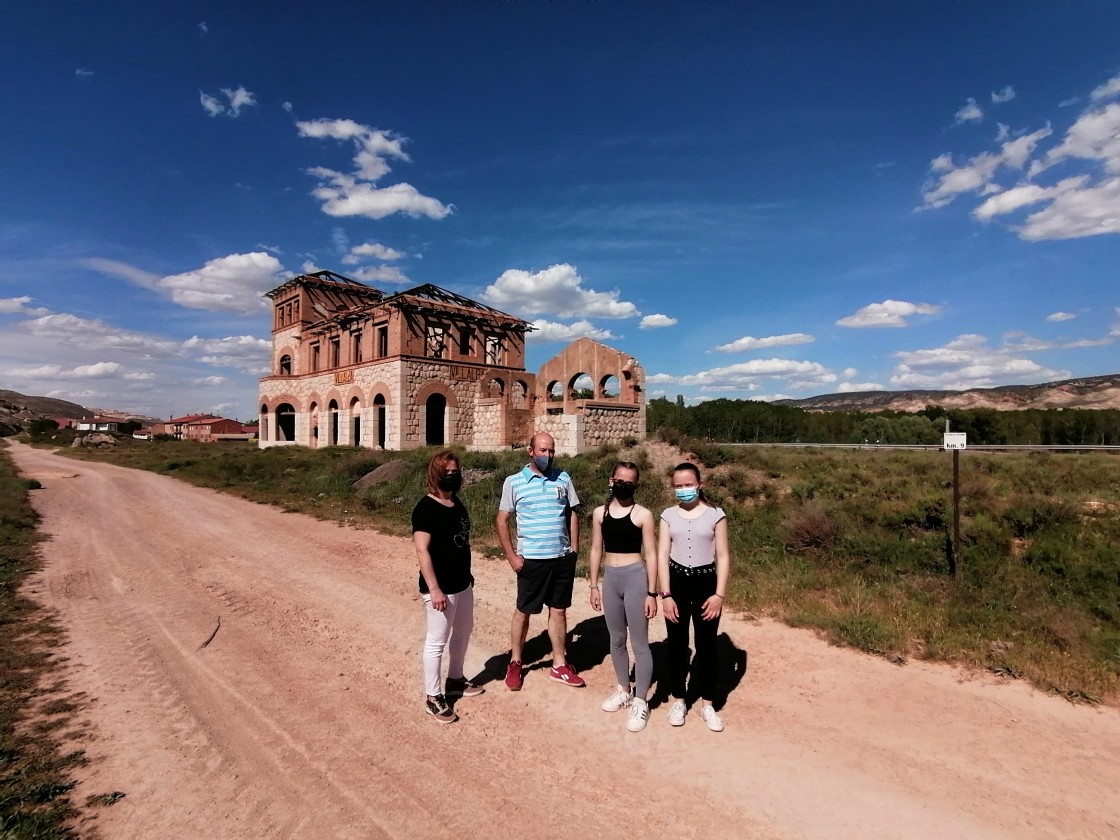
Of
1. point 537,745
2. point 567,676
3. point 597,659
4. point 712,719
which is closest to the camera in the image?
point 537,745

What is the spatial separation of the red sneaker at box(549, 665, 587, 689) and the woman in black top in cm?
64

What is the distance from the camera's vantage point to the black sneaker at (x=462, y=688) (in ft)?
14.8

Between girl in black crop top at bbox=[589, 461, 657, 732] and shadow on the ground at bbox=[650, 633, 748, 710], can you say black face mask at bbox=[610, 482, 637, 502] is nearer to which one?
girl in black crop top at bbox=[589, 461, 657, 732]

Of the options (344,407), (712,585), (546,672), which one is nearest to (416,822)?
(546,672)

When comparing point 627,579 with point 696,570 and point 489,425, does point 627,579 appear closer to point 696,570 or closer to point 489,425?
point 696,570

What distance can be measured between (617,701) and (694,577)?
116 centimetres

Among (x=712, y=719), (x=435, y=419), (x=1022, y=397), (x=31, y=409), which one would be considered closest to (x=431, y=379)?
(x=435, y=419)

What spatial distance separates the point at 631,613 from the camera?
4215mm

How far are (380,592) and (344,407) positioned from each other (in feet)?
79.2

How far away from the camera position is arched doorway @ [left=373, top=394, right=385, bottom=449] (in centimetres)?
2737

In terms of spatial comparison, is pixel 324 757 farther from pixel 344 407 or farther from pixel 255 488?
pixel 344 407

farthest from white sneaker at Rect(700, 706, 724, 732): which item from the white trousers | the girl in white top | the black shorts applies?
the white trousers

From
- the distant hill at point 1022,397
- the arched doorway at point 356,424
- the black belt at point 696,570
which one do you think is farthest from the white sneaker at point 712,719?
the distant hill at point 1022,397

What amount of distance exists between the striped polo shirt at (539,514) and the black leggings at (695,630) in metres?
0.95
